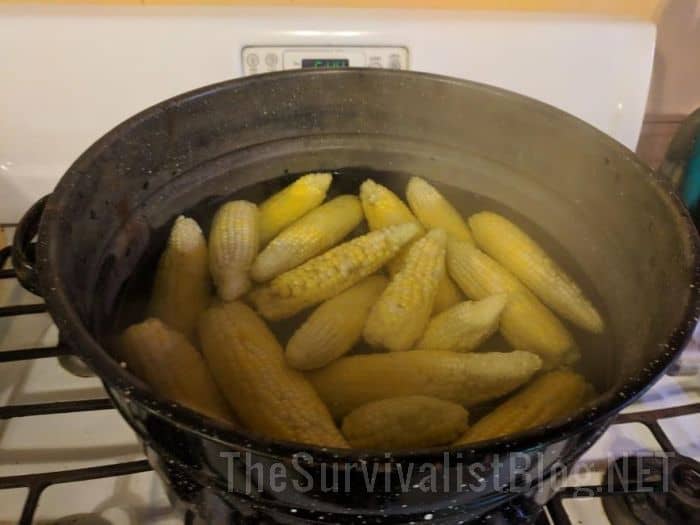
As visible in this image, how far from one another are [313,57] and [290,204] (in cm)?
17

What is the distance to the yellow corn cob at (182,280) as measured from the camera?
21.5 inches

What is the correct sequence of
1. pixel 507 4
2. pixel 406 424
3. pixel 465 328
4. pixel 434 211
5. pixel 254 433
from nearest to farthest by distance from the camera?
pixel 254 433 → pixel 406 424 → pixel 465 328 → pixel 434 211 → pixel 507 4

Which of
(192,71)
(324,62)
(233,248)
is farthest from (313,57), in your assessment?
(233,248)

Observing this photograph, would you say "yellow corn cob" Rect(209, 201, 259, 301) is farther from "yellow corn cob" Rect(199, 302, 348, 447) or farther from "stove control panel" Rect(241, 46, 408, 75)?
"stove control panel" Rect(241, 46, 408, 75)

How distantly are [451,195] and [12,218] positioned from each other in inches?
19.8

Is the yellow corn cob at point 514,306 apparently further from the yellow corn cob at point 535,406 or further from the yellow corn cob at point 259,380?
the yellow corn cob at point 259,380

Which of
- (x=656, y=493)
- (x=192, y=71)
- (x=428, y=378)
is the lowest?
(x=656, y=493)

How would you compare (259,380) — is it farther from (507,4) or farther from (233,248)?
(507,4)

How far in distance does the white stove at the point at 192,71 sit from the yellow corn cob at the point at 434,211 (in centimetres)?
15

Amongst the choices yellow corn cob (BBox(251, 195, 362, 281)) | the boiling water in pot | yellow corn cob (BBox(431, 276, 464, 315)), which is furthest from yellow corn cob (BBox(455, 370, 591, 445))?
yellow corn cob (BBox(251, 195, 362, 281))

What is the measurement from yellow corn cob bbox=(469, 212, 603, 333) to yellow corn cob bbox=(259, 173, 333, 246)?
0.52ft

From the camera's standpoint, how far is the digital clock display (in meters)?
0.68

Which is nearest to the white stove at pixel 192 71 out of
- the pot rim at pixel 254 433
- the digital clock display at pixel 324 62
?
the digital clock display at pixel 324 62

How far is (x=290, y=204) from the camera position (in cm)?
63
